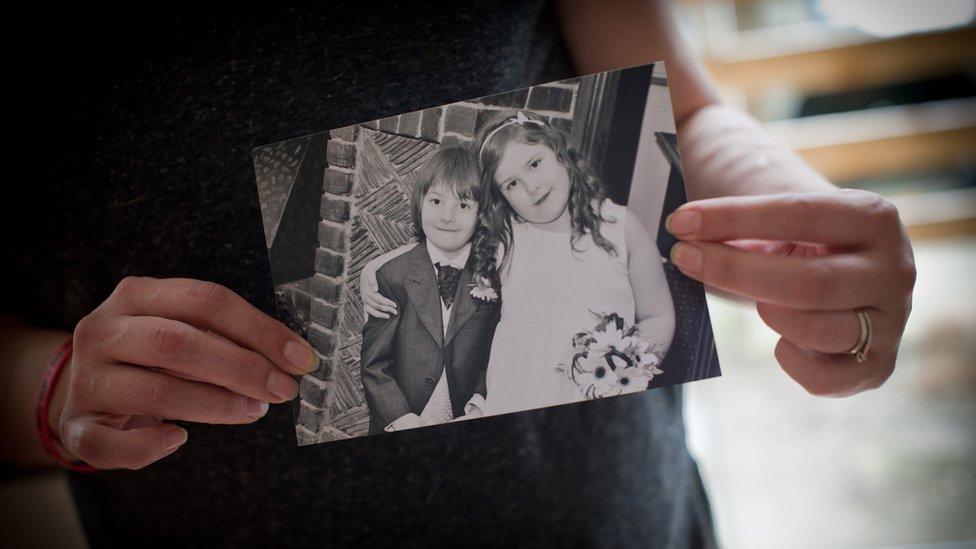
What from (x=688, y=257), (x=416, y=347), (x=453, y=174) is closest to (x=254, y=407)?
(x=416, y=347)

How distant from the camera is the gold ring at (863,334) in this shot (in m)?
0.46

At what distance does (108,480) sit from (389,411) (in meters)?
0.37

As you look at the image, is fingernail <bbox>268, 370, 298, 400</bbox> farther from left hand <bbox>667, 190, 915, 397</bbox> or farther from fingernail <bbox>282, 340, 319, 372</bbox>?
left hand <bbox>667, 190, 915, 397</bbox>

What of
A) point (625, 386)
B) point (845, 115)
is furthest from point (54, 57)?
point (845, 115)

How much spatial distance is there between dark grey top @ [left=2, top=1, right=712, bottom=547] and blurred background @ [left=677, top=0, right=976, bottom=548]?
3.05 ft

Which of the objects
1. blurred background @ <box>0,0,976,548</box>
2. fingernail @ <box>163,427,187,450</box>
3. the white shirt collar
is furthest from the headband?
blurred background @ <box>0,0,976,548</box>

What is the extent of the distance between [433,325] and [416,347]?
0.08ft

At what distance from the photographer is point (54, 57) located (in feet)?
1.81

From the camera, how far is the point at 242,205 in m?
0.55

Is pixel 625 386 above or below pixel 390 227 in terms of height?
below

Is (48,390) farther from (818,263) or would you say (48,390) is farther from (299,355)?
(818,263)

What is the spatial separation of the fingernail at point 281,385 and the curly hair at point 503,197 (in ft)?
0.65

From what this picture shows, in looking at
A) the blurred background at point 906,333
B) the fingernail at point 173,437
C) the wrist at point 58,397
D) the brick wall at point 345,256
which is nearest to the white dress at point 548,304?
the brick wall at point 345,256

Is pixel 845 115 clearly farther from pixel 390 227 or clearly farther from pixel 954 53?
pixel 390 227
